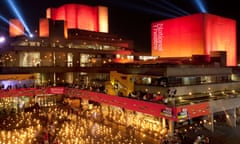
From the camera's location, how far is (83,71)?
45.5 meters

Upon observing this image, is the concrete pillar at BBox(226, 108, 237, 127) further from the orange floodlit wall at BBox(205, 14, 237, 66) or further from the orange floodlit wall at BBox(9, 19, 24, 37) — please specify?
the orange floodlit wall at BBox(9, 19, 24, 37)

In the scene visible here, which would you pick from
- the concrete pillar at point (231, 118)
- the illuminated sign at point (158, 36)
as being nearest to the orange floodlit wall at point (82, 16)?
the illuminated sign at point (158, 36)

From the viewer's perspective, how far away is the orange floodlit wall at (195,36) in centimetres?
4228

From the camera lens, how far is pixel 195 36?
43.1 meters

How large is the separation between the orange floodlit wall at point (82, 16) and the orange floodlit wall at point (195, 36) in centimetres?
1662

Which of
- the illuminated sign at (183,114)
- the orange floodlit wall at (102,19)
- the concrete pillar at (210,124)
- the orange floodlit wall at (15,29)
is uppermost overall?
the orange floodlit wall at (102,19)

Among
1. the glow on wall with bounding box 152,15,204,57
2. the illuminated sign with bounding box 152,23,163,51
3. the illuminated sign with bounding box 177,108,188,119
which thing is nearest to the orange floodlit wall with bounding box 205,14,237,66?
the glow on wall with bounding box 152,15,204,57

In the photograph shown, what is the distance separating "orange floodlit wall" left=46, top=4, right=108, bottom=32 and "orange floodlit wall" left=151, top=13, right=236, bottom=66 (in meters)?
16.6

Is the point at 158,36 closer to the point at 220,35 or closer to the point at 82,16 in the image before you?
the point at 220,35

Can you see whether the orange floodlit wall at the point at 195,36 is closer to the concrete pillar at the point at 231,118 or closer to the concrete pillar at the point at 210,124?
the concrete pillar at the point at 231,118

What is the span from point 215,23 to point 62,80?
29501mm

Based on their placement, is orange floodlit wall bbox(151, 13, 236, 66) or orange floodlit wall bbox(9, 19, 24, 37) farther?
orange floodlit wall bbox(9, 19, 24, 37)

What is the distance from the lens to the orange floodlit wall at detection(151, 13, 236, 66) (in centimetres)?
4228

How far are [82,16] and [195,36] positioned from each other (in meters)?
28.5
